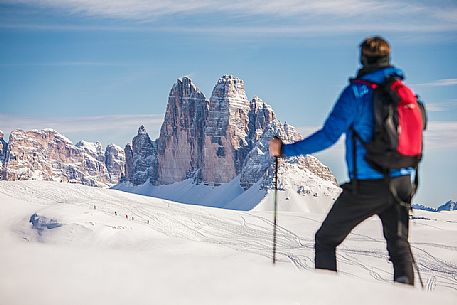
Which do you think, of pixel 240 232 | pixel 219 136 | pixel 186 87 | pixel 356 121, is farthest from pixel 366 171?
pixel 186 87

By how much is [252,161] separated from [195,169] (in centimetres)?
2979

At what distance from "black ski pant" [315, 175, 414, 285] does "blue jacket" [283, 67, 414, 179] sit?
0.10 meters

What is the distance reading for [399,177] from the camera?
4.50m

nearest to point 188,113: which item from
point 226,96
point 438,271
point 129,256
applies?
point 226,96

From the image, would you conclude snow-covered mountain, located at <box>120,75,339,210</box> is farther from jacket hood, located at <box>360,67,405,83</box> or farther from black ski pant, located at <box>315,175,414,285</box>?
jacket hood, located at <box>360,67,405,83</box>

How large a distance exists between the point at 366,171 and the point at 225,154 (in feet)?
557

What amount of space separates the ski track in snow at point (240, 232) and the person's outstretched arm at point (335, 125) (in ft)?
111

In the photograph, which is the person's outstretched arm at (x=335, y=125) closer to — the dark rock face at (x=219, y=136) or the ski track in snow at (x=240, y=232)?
the ski track in snow at (x=240, y=232)

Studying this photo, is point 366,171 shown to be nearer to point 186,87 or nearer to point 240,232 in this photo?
point 240,232

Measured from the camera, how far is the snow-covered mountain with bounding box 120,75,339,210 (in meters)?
153

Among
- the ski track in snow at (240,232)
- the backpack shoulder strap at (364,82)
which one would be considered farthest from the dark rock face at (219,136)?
the backpack shoulder strap at (364,82)

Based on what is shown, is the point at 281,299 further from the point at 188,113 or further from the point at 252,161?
the point at 188,113

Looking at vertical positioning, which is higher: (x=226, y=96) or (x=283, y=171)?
(x=226, y=96)

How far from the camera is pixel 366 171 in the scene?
448 centimetres
